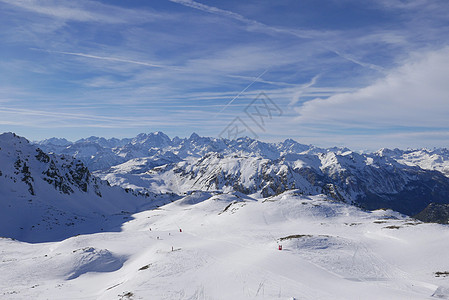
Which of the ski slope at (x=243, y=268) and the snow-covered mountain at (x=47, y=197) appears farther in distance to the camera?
the snow-covered mountain at (x=47, y=197)

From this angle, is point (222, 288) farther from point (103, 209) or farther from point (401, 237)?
point (103, 209)

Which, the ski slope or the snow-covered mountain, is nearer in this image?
the ski slope

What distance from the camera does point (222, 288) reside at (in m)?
19.1

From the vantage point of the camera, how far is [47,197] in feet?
308

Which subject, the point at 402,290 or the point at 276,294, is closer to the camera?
the point at 276,294

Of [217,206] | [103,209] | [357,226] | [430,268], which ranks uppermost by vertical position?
[430,268]

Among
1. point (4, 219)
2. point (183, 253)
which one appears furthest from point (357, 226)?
point (4, 219)

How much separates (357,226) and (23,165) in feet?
376

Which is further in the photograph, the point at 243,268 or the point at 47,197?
the point at 47,197

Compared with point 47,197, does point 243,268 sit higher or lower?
higher

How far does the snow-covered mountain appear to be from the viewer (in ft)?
240

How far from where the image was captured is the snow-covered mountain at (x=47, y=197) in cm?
7312

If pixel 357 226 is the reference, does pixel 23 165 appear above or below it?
above

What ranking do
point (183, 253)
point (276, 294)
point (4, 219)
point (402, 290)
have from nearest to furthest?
1. point (276, 294)
2. point (402, 290)
3. point (183, 253)
4. point (4, 219)
